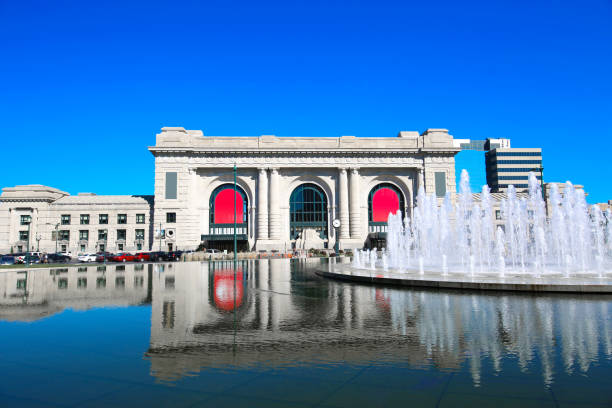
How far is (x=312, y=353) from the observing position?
22.3 ft

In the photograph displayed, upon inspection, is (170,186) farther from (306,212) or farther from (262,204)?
(306,212)

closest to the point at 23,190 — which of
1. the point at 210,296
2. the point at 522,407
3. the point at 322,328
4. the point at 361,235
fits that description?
the point at 361,235

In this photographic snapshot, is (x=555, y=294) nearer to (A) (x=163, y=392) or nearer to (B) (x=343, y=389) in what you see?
(B) (x=343, y=389)

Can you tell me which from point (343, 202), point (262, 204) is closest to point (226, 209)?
point (262, 204)

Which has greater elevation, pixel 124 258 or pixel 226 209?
pixel 226 209

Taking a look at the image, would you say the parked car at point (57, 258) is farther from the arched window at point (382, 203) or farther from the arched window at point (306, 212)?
the arched window at point (382, 203)

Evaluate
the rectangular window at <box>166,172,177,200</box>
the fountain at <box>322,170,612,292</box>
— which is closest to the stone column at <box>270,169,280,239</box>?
the rectangular window at <box>166,172,177,200</box>

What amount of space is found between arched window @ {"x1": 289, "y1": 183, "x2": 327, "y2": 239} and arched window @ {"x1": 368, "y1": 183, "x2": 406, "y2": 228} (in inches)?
307

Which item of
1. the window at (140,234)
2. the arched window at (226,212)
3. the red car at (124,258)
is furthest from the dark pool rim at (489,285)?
the window at (140,234)

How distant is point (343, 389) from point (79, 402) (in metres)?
3.11

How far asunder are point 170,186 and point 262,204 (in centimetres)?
1432

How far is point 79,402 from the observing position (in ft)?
15.7

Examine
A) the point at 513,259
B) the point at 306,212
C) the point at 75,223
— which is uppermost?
the point at 306,212

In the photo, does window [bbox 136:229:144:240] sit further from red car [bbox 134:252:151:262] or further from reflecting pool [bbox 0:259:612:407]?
reflecting pool [bbox 0:259:612:407]
